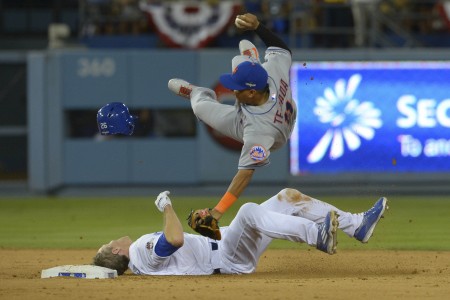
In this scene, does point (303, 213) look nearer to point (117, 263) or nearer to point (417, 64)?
point (117, 263)

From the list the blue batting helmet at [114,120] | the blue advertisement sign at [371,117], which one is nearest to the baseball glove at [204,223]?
the blue batting helmet at [114,120]

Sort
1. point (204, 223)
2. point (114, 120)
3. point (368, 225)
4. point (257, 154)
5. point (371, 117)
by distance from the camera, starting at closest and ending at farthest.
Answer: point (204, 223) → point (257, 154) → point (114, 120) → point (368, 225) → point (371, 117)

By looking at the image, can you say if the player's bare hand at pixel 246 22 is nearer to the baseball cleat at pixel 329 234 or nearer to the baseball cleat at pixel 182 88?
the baseball cleat at pixel 182 88

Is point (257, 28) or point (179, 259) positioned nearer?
point (179, 259)

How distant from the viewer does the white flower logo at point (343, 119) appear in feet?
59.0

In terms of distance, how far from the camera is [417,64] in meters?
18.2

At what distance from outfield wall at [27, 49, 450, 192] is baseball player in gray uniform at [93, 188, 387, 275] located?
9614mm

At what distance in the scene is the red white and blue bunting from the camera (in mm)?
18391

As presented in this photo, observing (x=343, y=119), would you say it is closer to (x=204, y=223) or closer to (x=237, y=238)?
(x=237, y=238)

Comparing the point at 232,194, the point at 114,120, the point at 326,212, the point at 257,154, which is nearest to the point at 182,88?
the point at 114,120

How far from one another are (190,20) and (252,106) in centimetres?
1030

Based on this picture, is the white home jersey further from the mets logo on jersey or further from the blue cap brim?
the blue cap brim

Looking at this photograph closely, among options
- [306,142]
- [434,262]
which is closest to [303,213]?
[434,262]

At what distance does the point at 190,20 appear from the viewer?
18484mm
